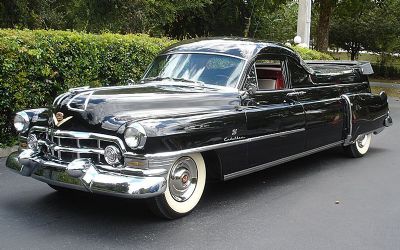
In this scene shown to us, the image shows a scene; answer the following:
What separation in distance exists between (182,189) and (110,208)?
84 cm

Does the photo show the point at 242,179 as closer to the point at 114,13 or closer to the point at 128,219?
the point at 128,219

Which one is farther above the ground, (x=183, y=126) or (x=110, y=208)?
(x=183, y=126)

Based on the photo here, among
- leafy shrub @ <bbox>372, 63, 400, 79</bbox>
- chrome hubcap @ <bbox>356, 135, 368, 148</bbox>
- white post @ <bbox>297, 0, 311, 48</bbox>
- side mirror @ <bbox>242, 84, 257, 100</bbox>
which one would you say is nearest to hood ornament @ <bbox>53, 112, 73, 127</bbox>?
side mirror @ <bbox>242, 84, 257, 100</bbox>

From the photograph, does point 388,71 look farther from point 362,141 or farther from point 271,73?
point 271,73

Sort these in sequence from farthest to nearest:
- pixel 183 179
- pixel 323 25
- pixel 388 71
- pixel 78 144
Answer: pixel 388 71 < pixel 323 25 < pixel 183 179 < pixel 78 144

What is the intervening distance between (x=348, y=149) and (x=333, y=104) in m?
1.23

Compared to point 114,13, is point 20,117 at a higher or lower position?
lower

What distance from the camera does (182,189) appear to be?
4.86 m

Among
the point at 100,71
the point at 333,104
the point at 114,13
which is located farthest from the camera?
the point at 114,13

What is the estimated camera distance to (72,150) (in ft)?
15.0

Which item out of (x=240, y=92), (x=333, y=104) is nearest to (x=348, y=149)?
(x=333, y=104)

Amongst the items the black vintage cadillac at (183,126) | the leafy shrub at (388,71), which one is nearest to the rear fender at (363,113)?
the black vintage cadillac at (183,126)

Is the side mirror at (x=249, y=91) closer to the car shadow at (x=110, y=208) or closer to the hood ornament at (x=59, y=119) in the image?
the car shadow at (x=110, y=208)

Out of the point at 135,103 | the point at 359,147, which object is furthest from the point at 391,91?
the point at 135,103
